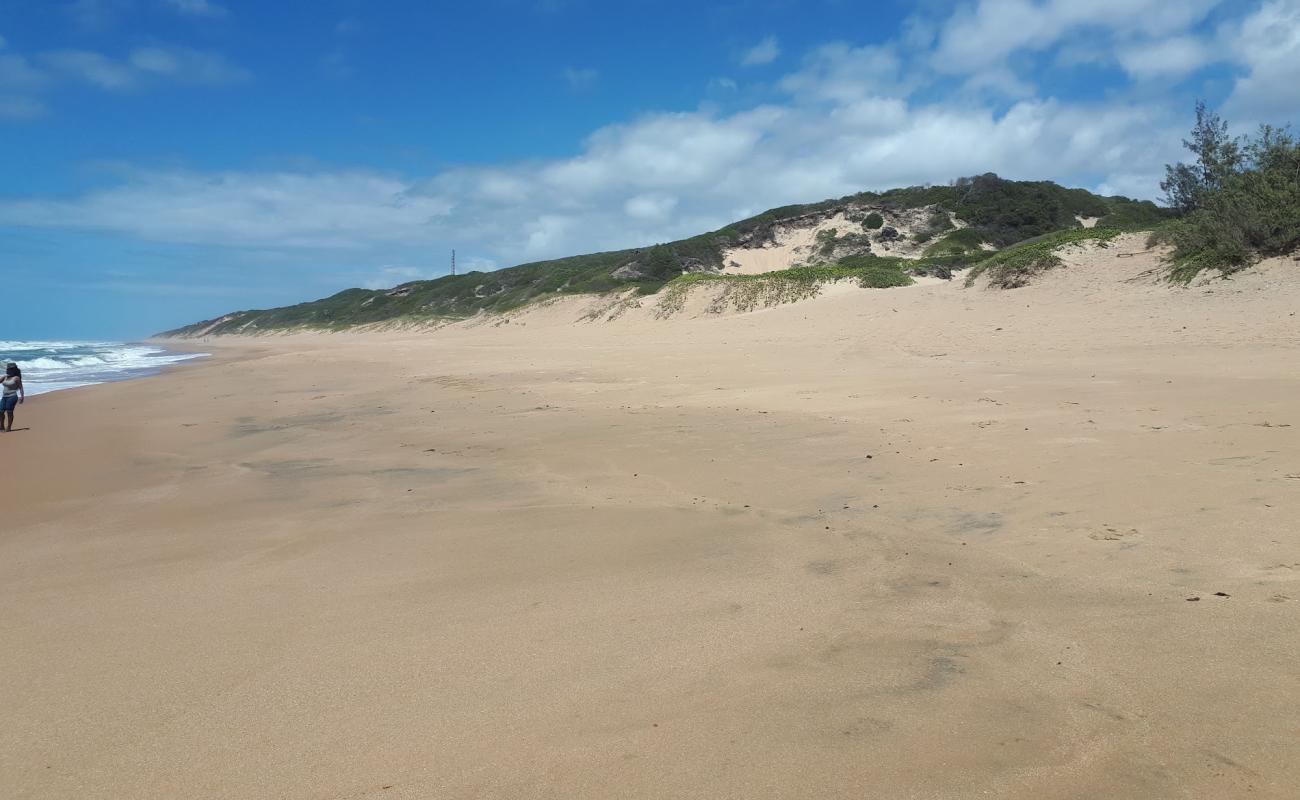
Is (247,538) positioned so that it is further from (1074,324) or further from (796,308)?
(796,308)

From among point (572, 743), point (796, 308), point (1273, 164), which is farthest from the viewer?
point (796, 308)

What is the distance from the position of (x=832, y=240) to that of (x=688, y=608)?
45.7m

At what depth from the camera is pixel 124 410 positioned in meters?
13.2

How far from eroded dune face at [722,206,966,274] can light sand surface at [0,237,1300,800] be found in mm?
37939

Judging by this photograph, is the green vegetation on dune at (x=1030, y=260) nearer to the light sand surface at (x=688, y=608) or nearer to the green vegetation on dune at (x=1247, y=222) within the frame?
the green vegetation on dune at (x=1247, y=222)

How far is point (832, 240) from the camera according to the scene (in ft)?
153

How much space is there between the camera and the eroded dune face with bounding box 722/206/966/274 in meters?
45.0

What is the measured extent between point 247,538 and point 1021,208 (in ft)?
152

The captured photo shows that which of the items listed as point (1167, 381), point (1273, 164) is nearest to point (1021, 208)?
point (1273, 164)

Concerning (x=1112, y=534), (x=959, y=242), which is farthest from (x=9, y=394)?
(x=959, y=242)

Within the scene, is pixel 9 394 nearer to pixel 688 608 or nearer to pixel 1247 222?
pixel 688 608

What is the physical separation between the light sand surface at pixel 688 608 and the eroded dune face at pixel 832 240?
37.9 meters

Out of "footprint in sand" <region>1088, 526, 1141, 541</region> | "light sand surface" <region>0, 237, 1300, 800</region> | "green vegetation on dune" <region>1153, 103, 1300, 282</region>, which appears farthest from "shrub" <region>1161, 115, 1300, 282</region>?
"footprint in sand" <region>1088, 526, 1141, 541</region>

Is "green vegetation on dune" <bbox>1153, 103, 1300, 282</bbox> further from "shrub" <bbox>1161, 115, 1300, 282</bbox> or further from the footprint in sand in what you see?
the footprint in sand
